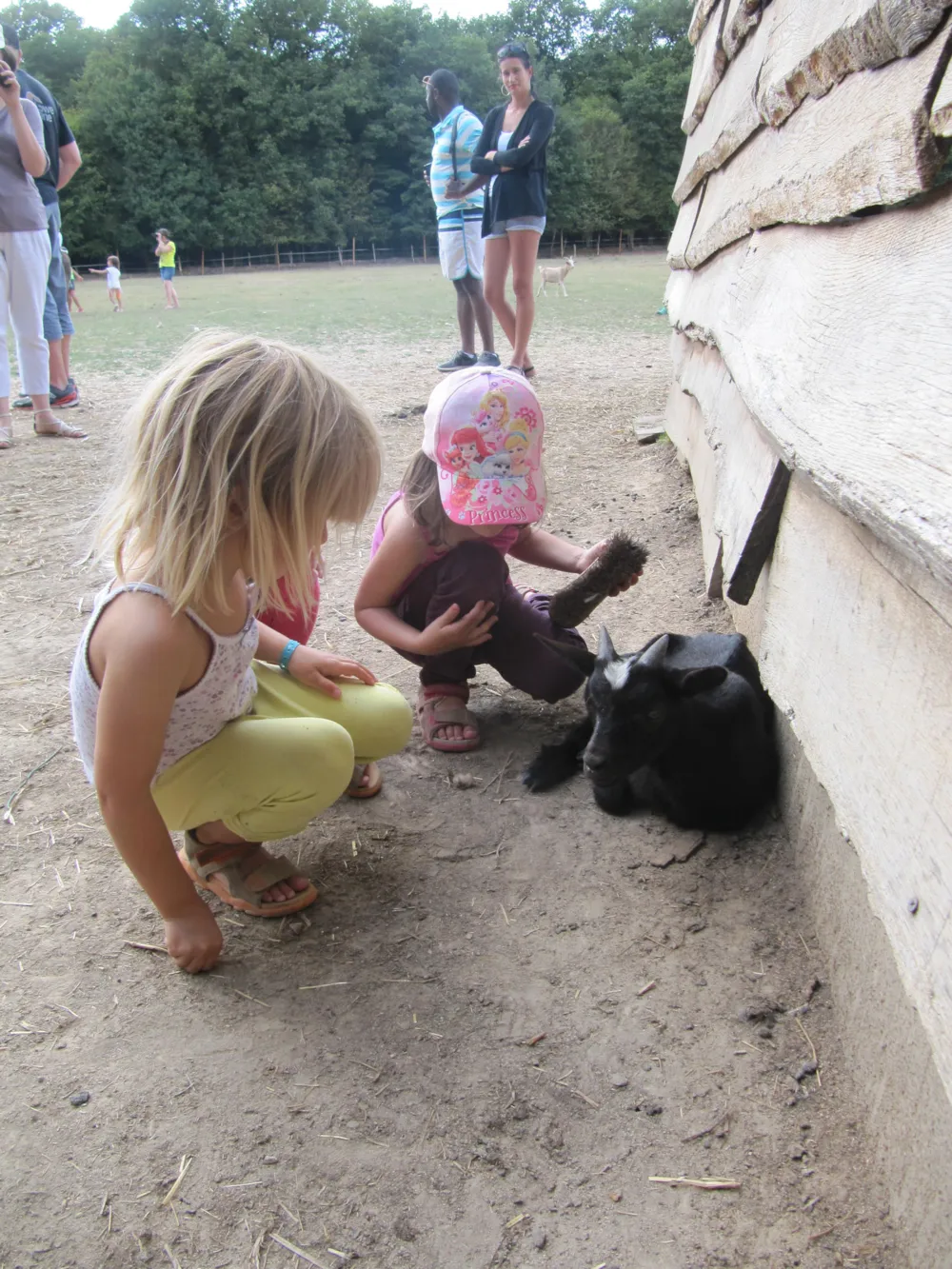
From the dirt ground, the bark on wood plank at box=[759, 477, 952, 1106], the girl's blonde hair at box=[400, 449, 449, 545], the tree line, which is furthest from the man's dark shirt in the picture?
the tree line

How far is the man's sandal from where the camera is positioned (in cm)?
219

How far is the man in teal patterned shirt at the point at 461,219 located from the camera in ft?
25.9

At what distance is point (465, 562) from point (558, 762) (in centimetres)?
65

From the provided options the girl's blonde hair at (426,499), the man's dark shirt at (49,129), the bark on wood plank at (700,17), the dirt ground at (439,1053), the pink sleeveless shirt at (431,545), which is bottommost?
the dirt ground at (439,1053)

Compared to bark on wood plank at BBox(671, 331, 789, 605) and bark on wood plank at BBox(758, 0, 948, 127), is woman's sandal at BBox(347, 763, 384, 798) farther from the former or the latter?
bark on wood plank at BBox(758, 0, 948, 127)

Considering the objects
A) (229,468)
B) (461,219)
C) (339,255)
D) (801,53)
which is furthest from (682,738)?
(339,255)

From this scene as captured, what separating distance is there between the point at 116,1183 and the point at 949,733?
1481 mm

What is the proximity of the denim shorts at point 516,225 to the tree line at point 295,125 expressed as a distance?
38.4 metres

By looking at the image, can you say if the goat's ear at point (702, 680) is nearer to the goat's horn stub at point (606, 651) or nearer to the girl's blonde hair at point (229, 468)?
the goat's horn stub at point (606, 651)

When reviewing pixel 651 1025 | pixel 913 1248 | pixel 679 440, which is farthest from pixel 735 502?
Result: pixel 679 440

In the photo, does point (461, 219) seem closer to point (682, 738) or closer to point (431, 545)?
point (431, 545)

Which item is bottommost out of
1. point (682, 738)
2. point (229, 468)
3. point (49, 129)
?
point (682, 738)

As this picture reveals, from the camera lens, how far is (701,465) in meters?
4.29

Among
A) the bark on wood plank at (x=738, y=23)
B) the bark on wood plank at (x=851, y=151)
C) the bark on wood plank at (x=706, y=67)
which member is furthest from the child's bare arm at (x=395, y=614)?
the bark on wood plank at (x=706, y=67)
